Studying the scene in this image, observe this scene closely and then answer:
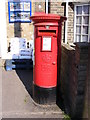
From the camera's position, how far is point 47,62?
4.48 metres

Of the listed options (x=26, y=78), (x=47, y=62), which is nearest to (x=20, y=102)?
(x=47, y=62)

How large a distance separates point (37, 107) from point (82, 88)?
1.22 meters

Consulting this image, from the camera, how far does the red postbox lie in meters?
4.34

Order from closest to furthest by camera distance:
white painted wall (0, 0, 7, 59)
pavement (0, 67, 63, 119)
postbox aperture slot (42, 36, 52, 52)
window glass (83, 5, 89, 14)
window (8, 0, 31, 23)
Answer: pavement (0, 67, 63, 119) < postbox aperture slot (42, 36, 52, 52) < window glass (83, 5, 89, 14) < white painted wall (0, 0, 7, 59) < window (8, 0, 31, 23)

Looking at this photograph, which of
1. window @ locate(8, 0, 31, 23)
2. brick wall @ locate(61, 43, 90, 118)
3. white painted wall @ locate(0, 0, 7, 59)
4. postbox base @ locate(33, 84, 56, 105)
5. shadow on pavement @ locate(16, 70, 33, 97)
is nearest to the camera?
brick wall @ locate(61, 43, 90, 118)

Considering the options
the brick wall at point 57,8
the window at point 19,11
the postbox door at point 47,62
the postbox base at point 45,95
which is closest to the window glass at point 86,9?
the brick wall at point 57,8

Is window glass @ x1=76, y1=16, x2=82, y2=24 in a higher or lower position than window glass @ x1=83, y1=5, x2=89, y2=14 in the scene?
lower

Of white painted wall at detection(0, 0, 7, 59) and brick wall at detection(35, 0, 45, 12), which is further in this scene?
brick wall at detection(35, 0, 45, 12)

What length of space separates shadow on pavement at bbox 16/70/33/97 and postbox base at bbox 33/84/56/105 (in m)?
0.65

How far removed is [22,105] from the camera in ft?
15.2

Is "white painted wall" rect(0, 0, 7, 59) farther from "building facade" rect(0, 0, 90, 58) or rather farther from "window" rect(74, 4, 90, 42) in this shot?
"window" rect(74, 4, 90, 42)

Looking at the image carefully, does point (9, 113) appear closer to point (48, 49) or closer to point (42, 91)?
Answer: point (42, 91)

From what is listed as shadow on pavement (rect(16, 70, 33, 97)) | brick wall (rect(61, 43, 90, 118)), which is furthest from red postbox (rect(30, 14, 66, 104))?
shadow on pavement (rect(16, 70, 33, 97))

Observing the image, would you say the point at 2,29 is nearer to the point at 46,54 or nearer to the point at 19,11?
the point at 19,11
